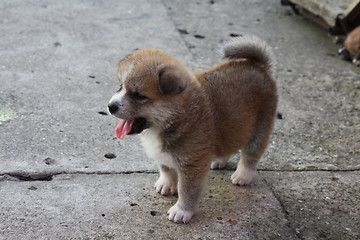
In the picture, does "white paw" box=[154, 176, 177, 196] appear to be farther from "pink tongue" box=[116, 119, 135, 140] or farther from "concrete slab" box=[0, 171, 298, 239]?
"pink tongue" box=[116, 119, 135, 140]

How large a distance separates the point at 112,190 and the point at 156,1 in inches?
181

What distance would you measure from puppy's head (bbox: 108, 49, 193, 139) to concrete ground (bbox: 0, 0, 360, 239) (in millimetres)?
696

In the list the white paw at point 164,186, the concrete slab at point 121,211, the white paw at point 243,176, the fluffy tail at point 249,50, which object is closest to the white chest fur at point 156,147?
→ the white paw at point 164,186

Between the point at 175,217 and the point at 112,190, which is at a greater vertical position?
the point at 175,217

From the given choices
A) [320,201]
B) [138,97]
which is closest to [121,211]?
[138,97]

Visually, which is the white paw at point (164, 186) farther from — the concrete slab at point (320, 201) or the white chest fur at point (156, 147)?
the concrete slab at point (320, 201)

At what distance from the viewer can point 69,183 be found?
11.1ft

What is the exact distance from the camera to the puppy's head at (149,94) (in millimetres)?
2852

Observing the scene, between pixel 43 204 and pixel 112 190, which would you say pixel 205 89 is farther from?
→ pixel 43 204

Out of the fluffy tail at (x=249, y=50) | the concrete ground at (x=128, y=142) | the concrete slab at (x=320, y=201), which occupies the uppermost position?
the fluffy tail at (x=249, y=50)

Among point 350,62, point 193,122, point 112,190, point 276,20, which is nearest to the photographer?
point 193,122

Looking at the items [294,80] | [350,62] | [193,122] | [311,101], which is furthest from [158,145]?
[350,62]

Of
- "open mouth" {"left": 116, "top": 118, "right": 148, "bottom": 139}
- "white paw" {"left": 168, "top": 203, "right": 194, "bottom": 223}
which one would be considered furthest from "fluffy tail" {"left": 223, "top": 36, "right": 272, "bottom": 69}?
"white paw" {"left": 168, "top": 203, "right": 194, "bottom": 223}

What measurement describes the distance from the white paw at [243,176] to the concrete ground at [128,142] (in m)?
0.06
